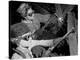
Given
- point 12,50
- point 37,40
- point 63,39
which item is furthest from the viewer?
point 63,39

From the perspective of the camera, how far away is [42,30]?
4844mm

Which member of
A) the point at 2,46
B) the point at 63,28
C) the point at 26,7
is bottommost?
the point at 2,46

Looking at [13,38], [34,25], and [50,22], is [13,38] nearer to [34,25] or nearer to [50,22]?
[34,25]

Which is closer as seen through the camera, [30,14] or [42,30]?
[30,14]

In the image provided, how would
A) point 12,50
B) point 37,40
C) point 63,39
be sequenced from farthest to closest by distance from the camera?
point 63,39 < point 37,40 < point 12,50

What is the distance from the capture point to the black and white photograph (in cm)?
454

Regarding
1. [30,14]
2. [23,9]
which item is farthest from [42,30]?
[23,9]

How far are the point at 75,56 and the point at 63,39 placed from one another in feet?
2.13

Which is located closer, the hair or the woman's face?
the hair

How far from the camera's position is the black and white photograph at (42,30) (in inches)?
179

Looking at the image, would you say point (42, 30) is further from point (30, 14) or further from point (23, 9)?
point (23, 9)

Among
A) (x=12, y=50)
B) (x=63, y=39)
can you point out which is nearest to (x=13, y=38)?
(x=12, y=50)

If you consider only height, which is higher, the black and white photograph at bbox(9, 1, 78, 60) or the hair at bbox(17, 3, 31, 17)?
the hair at bbox(17, 3, 31, 17)

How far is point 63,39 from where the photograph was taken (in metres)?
5.11
